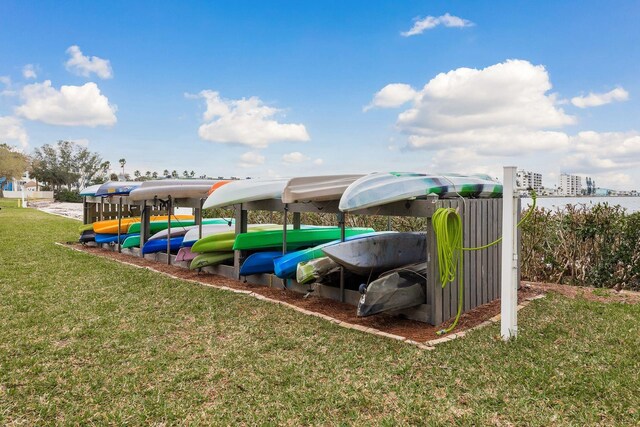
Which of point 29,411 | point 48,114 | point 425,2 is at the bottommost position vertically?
point 29,411

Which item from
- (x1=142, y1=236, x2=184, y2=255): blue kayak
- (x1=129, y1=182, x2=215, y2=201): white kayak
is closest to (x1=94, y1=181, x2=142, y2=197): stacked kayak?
(x1=129, y1=182, x2=215, y2=201): white kayak

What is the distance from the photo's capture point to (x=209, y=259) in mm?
6176

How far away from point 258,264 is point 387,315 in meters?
1.99

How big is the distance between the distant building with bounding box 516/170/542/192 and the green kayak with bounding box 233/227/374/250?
3020mm

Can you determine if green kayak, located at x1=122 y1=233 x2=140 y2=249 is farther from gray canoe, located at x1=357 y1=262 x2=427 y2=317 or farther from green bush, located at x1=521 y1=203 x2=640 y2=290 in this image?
green bush, located at x1=521 y1=203 x2=640 y2=290

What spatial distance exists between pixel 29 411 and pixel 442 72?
7876 millimetres

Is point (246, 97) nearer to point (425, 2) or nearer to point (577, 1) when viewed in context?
point (425, 2)

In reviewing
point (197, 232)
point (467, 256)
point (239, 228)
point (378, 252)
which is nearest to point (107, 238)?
point (197, 232)

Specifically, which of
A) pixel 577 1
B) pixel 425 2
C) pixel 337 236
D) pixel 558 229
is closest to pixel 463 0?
pixel 425 2

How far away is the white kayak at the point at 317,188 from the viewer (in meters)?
4.38

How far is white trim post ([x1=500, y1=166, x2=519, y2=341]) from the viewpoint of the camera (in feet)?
11.0

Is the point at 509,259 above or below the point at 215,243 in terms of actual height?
above

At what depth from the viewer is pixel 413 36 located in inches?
335

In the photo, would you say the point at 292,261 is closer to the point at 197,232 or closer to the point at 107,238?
the point at 197,232
